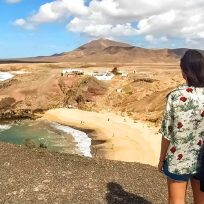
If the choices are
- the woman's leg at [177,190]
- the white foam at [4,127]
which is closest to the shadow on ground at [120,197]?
the woman's leg at [177,190]

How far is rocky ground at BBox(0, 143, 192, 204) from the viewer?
11.3m

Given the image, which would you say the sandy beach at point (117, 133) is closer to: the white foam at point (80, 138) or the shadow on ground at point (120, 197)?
the white foam at point (80, 138)

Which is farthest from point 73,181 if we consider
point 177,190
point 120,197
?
point 177,190

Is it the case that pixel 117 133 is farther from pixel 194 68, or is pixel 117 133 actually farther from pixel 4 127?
pixel 194 68

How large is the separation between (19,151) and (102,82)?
133 feet

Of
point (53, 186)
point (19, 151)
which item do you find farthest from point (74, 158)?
point (53, 186)

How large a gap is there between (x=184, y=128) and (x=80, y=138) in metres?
26.5

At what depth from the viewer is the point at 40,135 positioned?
111 feet

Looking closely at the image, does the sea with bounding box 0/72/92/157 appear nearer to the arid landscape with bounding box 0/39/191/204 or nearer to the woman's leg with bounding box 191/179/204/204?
the arid landscape with bounding box 0/39/191/204

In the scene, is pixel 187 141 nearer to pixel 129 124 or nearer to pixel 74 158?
pixel 74 158

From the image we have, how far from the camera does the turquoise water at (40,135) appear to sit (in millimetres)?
29938

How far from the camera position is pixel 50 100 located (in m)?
49.9

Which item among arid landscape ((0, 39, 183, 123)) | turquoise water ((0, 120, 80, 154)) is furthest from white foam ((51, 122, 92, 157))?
arid landscape ((0, 39, 183, 123))

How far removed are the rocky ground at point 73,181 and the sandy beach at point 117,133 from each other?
1041cm
